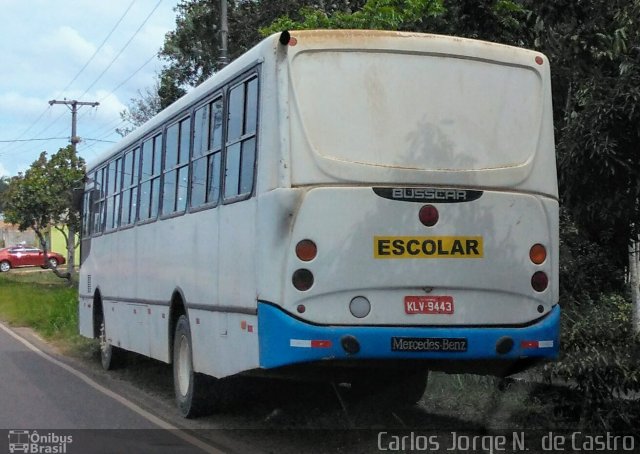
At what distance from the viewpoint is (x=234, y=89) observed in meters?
8.10

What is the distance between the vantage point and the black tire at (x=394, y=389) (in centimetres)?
902

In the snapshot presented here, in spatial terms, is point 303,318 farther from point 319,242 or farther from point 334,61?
point 334,61

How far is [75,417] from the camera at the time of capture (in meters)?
9.45

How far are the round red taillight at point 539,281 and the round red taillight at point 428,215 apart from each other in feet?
2.99

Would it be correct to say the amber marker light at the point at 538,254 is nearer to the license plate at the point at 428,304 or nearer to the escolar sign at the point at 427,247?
the escolar sign at the point at 427,247

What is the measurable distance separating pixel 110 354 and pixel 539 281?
817 centimetres

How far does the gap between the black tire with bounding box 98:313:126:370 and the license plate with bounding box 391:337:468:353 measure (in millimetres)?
7592

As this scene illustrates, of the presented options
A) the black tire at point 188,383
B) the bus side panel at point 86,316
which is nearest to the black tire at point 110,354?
the bus side panel at point 86,316

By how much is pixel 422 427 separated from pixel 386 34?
3.42m

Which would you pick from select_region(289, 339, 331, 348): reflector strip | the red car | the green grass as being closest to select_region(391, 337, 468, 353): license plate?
select_region(289, 339, 331, 348): reflector strip

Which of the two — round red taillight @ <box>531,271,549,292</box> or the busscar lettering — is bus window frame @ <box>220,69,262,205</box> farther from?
round red taillight @ <box>531,271,549,292</box>

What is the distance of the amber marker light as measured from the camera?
730 centimetres

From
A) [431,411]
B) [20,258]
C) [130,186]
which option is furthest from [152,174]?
[20,258]

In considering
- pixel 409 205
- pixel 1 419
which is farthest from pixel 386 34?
pixel 1 419
